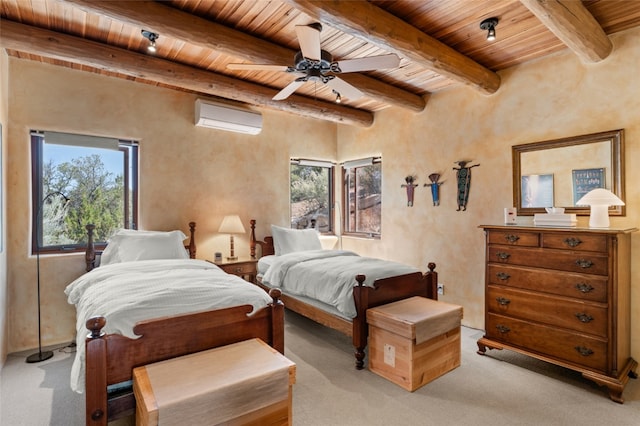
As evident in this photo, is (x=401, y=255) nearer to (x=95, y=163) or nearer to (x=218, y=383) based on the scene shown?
(x=218, y=383)

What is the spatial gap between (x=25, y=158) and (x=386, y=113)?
167 inches

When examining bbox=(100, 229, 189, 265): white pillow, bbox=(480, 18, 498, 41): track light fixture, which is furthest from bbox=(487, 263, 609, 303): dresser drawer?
bbox=(100, 229, 189, 265): white pillow

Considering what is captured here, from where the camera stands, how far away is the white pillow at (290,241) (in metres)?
4.39

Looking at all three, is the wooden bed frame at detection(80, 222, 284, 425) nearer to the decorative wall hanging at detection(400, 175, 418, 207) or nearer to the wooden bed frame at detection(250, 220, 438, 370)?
the wooden bed frame at detection(250, 220, 438, 370)

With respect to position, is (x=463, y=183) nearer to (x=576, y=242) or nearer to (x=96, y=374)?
(x=576, y=242)

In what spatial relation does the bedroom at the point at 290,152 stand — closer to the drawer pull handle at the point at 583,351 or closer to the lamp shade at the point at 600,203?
the lamp shade at the point at 600,203

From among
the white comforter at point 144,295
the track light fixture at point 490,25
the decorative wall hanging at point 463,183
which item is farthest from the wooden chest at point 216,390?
the decorative wall hanging at point 463,183

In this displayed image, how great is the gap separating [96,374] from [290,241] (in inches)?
113

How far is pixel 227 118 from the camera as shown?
160 inches

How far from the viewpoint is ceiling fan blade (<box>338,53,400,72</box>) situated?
2329 mm

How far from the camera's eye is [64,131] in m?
3.35

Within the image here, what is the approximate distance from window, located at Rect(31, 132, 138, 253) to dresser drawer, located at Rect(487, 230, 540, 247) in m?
3.85

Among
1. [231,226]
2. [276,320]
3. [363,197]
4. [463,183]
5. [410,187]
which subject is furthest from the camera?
[363,197]

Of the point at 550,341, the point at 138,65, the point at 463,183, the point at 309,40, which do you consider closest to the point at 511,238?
the point at 550,341
